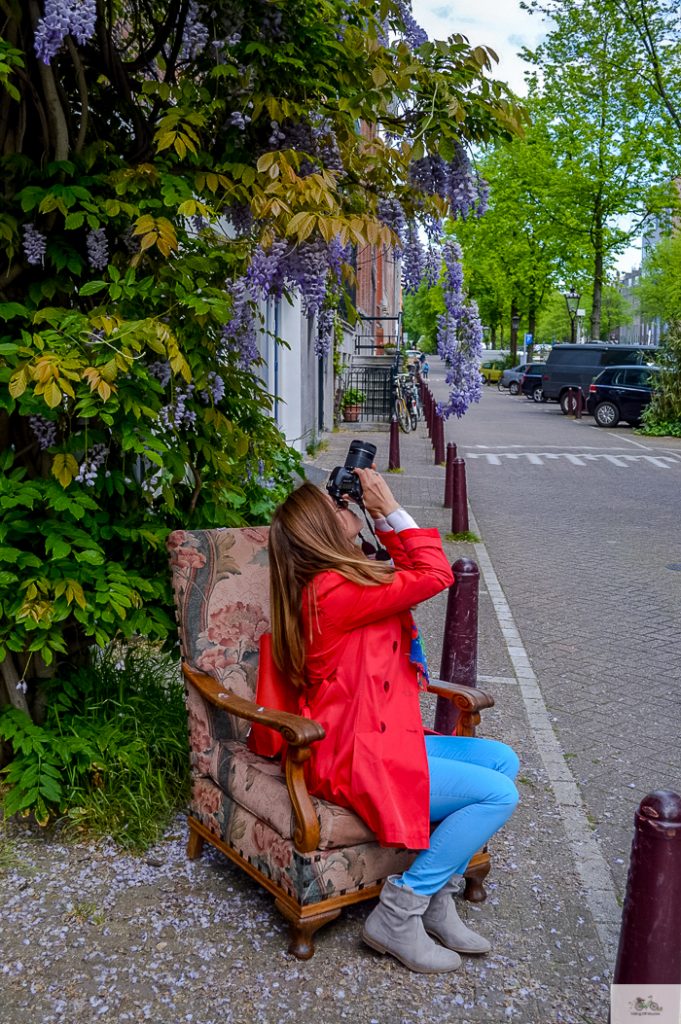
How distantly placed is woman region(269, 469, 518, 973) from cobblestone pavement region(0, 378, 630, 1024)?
14cm

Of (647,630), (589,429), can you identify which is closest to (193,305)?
(647,630)

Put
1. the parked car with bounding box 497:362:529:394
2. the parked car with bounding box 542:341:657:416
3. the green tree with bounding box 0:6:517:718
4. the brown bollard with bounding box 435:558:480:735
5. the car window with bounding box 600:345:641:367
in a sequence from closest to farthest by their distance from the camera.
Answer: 1. the green tree with bounding box 0:6:517:718
2. the brown bollard with bounding box 435:558:480:735
3. the car window with bounding box 600:345:641:367
4. the parked car with bounding box 542:341:657:416
5. the parked car with bounding box 497:362:529:394

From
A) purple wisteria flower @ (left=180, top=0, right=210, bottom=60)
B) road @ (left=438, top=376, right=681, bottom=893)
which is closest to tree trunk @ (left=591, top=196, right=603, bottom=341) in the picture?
road @ (left=438, top=376, right=681, bottom=893)

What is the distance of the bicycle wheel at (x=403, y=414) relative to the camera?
2300cm

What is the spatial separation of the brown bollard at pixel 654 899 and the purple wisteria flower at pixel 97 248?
106 inches

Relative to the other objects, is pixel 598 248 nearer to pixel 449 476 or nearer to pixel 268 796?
pixel 449 476

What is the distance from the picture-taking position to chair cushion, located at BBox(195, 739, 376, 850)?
303 cm

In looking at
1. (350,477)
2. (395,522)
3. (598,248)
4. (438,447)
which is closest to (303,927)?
(395,522)

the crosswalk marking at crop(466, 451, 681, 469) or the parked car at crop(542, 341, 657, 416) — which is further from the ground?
the parked car at crop(542, 341, 657, 416)

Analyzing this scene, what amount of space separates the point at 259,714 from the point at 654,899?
131 cm

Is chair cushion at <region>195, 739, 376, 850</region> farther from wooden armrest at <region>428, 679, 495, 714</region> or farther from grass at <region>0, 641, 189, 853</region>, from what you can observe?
wooden armrest at <region>428, 679, 495, 714</region>

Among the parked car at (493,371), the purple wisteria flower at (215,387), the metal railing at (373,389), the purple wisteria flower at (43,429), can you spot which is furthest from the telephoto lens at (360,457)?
the parked car at (493,371)

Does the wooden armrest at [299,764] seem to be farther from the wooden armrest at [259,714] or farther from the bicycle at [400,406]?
the bicycle at [400,406]

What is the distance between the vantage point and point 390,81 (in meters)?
3.99
